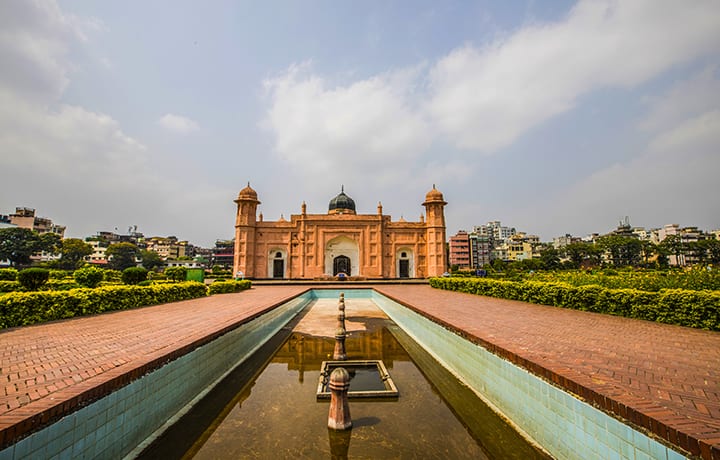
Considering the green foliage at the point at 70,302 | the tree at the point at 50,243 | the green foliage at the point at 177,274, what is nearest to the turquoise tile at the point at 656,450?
the green foliage at the point at 70,302

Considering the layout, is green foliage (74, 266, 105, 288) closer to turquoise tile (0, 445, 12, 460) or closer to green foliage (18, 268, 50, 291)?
green foliage (18, 268, 50, 291)

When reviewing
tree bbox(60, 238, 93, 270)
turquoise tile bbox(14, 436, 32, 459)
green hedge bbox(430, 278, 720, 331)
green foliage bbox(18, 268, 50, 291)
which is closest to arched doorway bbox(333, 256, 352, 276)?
green hedge bbox(430, 278, 720, 331)

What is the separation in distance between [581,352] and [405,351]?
11.3 ft

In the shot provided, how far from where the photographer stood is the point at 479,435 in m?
3.76

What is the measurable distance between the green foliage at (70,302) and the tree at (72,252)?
168 feet

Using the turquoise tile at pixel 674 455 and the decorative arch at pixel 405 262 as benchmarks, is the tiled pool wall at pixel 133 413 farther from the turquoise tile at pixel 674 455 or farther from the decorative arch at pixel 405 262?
the decorative arch at pixel 405 262

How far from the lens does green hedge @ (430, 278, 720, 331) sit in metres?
6.53

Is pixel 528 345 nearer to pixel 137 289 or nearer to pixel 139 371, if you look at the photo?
pixel 139 371

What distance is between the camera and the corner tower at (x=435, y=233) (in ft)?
98.9

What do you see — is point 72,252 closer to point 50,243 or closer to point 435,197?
point 50,243

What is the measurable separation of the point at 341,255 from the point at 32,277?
22490 mm

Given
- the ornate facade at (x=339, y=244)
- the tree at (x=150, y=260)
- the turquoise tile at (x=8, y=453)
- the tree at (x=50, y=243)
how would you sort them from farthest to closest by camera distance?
the tree at (x=150, y=260)
the tree at (x=50, y=243)
the ornate facade at (x=339, y=244)
the turquoise tile at (x=8, y=453)

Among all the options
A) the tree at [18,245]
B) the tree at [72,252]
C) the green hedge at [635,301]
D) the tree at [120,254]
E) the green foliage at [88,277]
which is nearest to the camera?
the green hedge at [635,301]

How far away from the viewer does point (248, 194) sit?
Result: 96.2 feet
